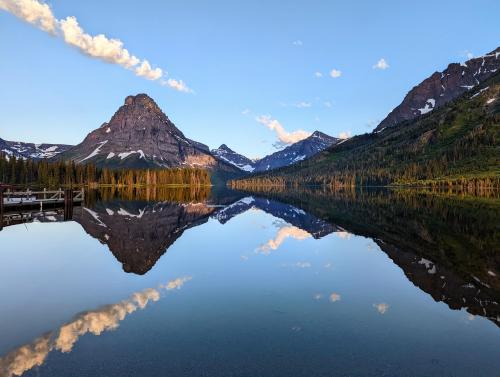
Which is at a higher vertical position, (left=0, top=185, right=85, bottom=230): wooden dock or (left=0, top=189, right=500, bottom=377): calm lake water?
(left=0, top=185, right=85, bottom=230): wooden dock

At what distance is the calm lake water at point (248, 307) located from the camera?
1348cm

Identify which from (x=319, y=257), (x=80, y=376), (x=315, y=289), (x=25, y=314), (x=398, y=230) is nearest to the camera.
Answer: (x=80, y=376)

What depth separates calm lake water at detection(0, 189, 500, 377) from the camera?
1348 centimetres

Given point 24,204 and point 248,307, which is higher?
point 24,204

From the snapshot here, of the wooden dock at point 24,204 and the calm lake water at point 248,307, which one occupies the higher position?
the wooden dock at point 24,204

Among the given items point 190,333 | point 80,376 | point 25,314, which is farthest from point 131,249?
point 80,376

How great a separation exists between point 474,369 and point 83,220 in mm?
55919

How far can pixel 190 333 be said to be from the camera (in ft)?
52.2

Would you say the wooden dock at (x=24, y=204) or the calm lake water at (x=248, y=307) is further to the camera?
the wooden dock at (x=24, y=204)

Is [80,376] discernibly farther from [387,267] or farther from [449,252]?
[449,252]

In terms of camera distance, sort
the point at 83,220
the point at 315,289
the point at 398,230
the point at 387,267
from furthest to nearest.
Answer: the point at 83,220, the point at 398,230, the point at 387,267, the point at 315,289

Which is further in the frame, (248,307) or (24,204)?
(24,204)

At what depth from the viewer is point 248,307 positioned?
19.8 m

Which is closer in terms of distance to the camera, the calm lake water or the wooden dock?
the calm lake water
